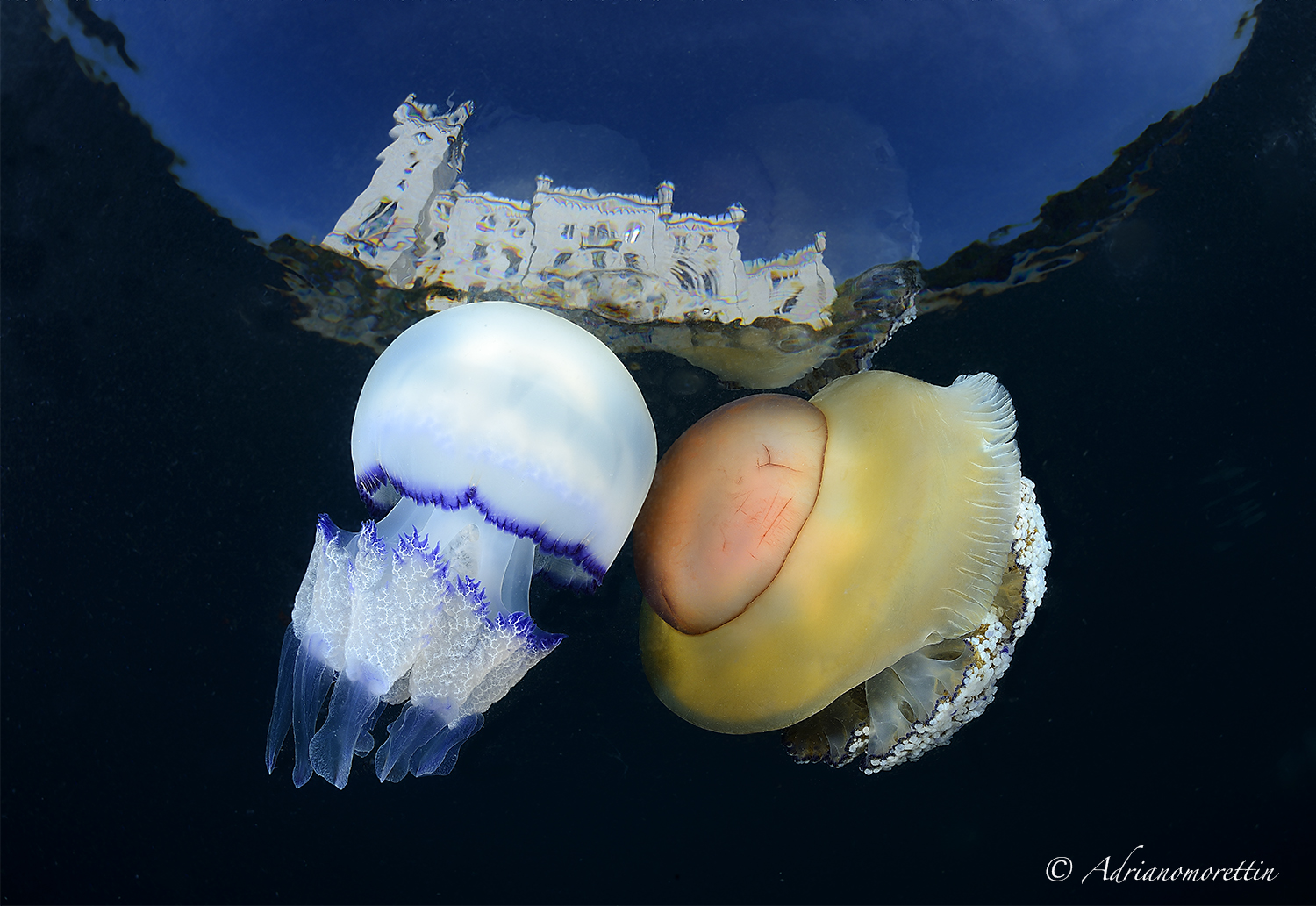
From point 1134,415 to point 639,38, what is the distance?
279cm

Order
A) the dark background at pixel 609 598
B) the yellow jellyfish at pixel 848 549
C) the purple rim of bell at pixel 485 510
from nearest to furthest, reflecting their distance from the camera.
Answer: the purple rim of bell at pixel 485 510
the yellow jellyfish at pixel 848 549
the dark background at pixel 609 598

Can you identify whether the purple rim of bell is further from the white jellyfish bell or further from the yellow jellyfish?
the yellow jellyfish

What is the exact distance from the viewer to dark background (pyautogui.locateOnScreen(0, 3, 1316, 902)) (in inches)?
115

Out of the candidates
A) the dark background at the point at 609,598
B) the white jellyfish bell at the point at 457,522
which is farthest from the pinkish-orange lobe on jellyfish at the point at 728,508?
the dark background at the point at 609,598

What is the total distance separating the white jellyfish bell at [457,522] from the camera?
1844 millimetres

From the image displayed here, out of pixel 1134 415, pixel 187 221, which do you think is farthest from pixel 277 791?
pixel 1134 415

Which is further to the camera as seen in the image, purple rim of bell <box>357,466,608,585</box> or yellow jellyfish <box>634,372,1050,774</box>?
yellow jellyfish <box>634,372,1050,774</box>

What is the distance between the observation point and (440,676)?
6.55 feet

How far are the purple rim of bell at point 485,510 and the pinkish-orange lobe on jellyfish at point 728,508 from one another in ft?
0.92

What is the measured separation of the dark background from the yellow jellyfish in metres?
0.88

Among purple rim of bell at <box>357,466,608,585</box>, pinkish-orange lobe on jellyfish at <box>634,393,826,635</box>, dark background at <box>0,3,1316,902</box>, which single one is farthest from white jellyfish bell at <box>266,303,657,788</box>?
dark background at <box>0,3,1316,902</box>

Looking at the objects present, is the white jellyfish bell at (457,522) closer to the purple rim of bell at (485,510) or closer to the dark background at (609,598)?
the purple rim of bell at (485,510)

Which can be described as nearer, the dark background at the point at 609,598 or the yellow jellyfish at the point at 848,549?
the yellow jellyfish at the point at 848,549

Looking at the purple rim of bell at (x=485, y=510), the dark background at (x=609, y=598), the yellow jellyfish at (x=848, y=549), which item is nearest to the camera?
the purple rim of bell at (x=485, y=510)
